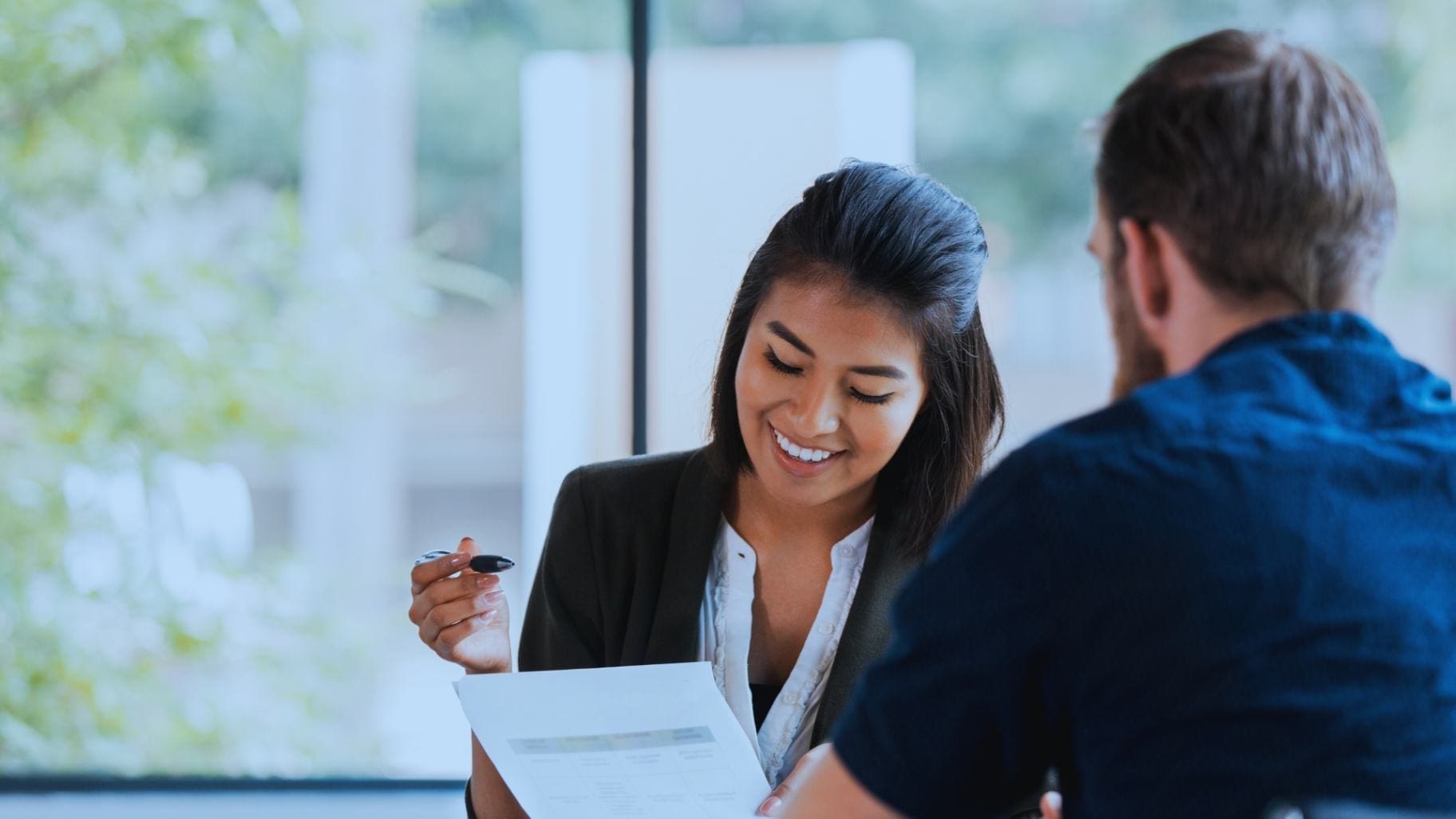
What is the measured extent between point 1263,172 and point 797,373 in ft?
2.39

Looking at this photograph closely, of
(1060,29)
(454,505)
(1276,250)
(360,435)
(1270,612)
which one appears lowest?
(454,505)

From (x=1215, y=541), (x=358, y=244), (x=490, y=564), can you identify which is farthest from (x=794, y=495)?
(x=358, y=244)

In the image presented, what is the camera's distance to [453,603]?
1.41 metres

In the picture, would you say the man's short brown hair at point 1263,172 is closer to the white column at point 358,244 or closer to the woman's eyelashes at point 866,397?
the woman's eyelashes at point 866,397

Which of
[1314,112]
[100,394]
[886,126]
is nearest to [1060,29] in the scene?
[886,126]

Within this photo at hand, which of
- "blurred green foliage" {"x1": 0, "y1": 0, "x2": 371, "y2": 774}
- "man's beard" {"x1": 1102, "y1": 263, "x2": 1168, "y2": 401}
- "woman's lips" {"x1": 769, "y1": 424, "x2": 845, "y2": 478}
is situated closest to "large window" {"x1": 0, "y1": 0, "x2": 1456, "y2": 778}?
"blurred green foliage" {"x1": 0, "y1": 0, "x2": 371, "y2": 774}

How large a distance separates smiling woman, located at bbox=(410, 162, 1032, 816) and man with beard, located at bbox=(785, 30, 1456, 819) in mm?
613

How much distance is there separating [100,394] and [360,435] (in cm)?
73

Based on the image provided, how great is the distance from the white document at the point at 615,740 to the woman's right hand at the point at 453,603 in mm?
180

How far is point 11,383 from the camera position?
273 centimetres

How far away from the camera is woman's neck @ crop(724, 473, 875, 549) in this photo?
1631 millimetres

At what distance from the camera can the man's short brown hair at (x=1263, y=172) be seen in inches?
30.9

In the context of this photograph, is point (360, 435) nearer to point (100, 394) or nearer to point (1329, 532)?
point (100, 394)

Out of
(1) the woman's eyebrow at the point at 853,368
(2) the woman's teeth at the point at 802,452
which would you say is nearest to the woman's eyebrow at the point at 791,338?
(1) the woman's eyebrow at the point at 853,368
